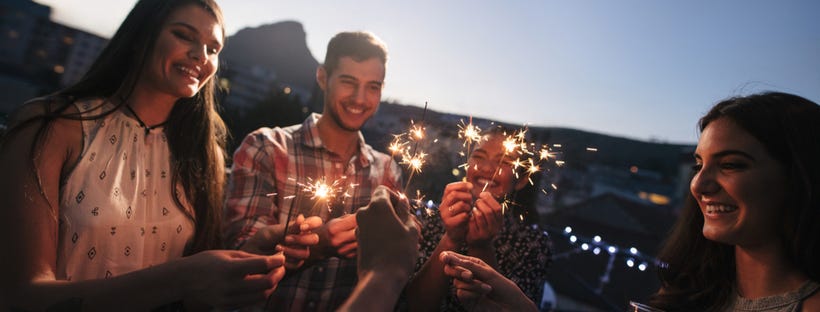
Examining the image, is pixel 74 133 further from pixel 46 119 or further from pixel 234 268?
pixel 234 268

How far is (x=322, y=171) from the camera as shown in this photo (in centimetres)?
336

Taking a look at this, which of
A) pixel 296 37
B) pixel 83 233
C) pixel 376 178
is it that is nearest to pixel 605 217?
pixel 376 178

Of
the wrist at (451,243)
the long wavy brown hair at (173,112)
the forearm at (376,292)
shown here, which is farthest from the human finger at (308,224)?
the wrist at (451,243)

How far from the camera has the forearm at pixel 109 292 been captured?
1747 millimetres

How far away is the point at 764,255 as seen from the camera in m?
2.09

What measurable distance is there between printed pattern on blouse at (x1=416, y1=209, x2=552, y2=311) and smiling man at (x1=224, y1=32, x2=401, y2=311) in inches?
21.8

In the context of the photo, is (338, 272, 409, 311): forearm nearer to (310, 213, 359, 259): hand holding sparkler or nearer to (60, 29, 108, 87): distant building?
(310, 213, 359, 259): hand holding sparkler

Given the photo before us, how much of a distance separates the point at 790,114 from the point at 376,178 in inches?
108

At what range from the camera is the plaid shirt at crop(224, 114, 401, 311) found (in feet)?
9.77

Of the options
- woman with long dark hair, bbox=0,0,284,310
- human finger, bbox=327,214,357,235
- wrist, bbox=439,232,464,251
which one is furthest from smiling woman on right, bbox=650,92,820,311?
woman with long dark hair, bbox=0,0,284,310

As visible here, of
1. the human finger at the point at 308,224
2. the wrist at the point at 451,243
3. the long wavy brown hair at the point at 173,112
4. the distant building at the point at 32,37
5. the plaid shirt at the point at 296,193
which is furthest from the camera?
the distant building at the point at 32,37

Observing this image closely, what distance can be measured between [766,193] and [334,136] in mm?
2827

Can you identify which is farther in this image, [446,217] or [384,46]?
[384,46]

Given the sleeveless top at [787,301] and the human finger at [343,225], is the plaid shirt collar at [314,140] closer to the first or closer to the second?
the human finger at [343,225]
